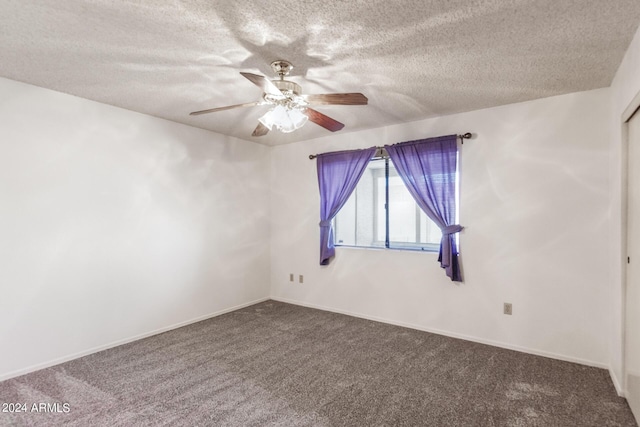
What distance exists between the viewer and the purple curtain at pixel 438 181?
11.0 feet

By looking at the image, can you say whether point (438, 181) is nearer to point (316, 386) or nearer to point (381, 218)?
point (381, 218)

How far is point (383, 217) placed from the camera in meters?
4.18

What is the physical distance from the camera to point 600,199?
8.96ft

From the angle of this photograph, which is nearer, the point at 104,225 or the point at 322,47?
the point at 322,47

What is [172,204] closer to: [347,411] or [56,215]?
[56,215]

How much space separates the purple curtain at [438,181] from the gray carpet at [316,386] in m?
0.90

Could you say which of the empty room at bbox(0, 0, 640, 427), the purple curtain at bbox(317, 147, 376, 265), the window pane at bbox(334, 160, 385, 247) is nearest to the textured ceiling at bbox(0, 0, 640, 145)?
the empty room at bbox(0, 0, 640, 427)

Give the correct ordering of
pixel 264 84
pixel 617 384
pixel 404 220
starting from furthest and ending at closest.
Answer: pixel 404 220
pixel 617 384
pixel 264 84

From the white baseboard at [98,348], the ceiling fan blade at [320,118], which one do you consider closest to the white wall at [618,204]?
the ceiling fan blade at [320,118]

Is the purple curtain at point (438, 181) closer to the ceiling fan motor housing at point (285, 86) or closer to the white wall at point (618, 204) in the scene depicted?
the white wall at point (618, 204)

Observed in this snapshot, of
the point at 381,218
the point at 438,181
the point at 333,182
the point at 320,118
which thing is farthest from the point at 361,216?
the point at 320,118

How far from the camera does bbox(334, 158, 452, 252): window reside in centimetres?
391

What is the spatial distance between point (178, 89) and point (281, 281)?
9.72ft

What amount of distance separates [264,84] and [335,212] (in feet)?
8.13
